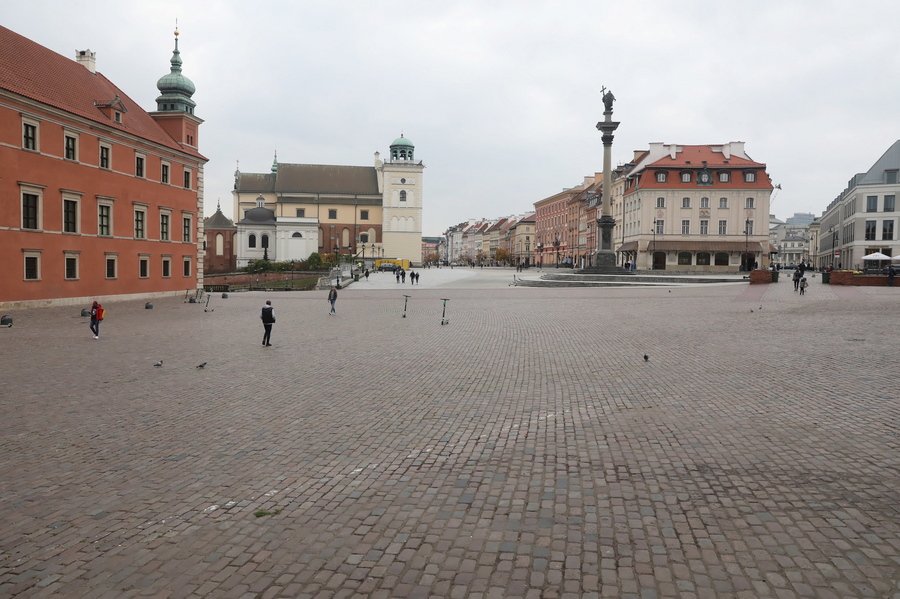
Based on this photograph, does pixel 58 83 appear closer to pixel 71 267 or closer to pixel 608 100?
pixel 71 267

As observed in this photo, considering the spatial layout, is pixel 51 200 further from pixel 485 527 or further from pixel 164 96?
pixel 485 527

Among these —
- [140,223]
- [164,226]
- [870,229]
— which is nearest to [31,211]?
[140,223]

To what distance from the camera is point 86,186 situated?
34125 mm

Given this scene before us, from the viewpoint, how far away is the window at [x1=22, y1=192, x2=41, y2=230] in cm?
3027

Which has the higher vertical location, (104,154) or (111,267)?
(104,154)

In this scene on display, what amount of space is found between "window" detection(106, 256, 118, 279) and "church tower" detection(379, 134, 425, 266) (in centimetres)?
7533

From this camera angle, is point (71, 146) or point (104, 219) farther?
point (104, 219)

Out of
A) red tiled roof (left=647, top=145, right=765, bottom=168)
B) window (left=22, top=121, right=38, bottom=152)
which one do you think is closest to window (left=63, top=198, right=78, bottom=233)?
window (left=22, top=121, right=38, bottom=152)

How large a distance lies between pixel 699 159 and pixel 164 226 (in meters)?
60.1

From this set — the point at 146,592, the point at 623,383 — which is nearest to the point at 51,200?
the point at 623,383

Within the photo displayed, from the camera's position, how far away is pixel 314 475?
6.94 m

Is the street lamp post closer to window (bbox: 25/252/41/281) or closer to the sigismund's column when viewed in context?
the sigismund's column

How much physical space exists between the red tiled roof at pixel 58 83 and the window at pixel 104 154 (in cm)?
114

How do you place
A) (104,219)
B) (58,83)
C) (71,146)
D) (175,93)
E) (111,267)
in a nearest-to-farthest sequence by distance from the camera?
(71,146), (58,83), (104,219), (111,267), (175,93)
